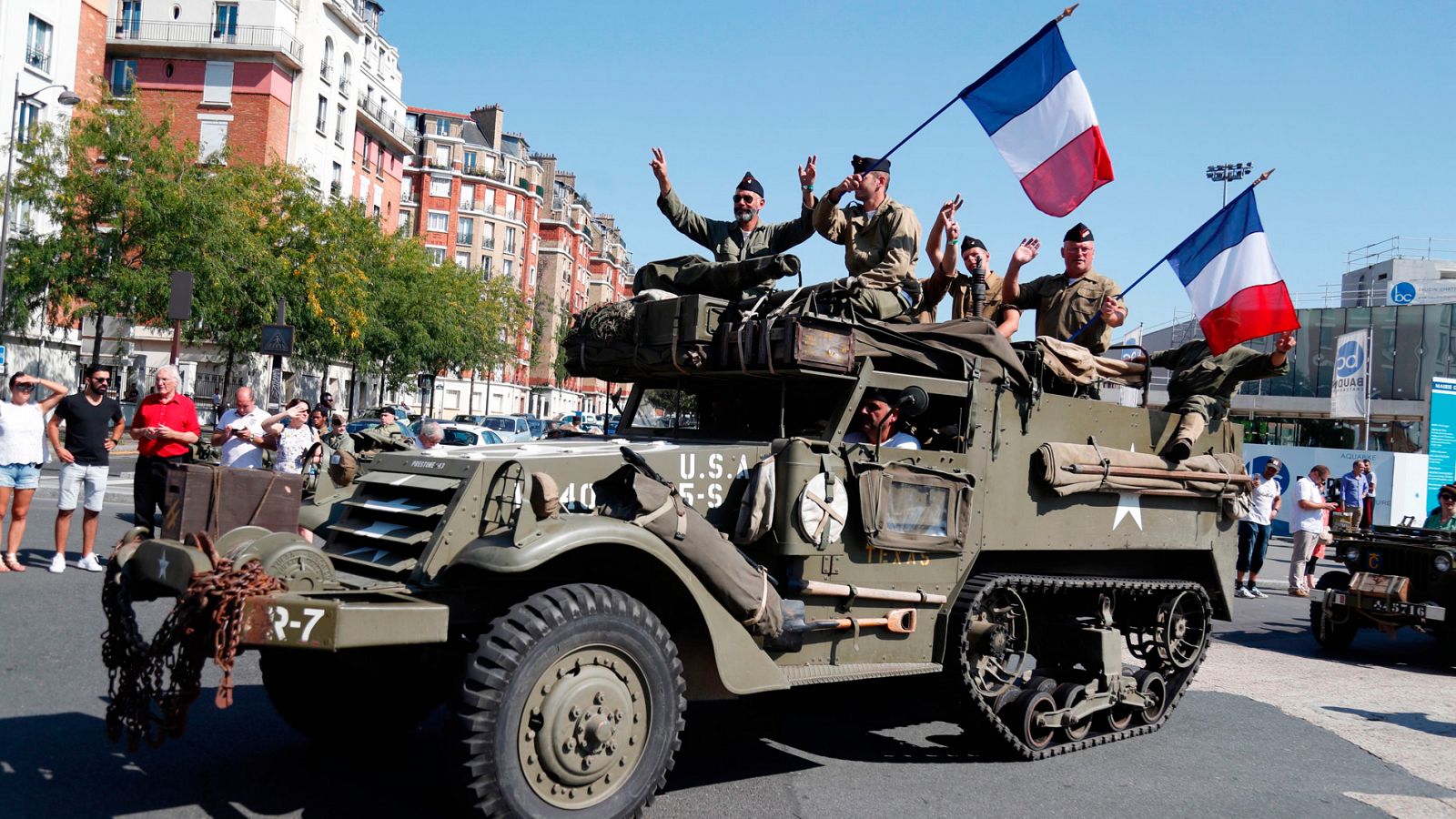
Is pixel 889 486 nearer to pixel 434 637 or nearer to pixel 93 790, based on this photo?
pixel 434 637

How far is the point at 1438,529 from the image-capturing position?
1141 cm

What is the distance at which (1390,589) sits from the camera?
10.7 m

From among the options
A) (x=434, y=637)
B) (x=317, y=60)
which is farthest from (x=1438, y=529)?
(x=317, y=60)

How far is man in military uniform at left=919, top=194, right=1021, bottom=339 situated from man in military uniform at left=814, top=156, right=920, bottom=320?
82cm

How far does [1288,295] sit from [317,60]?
4513cm

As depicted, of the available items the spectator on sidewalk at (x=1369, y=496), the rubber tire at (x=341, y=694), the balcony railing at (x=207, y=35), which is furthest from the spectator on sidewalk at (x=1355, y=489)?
the balcony railing at (x=207, y=35)

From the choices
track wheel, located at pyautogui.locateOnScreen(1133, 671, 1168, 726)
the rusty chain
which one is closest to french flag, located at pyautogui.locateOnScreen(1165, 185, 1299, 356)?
track wheel, located at pyautogui.locateOnScreen(1133, 671, 1168, 726)

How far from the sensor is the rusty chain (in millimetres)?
4105

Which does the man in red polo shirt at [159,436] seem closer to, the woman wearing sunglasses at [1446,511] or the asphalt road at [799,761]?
the asphalt road at [799,761]

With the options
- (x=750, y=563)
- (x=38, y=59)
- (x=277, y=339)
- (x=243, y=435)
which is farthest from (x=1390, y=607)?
(x=38, y=59)

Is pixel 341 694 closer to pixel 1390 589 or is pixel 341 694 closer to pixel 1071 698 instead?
pixel 1071 698

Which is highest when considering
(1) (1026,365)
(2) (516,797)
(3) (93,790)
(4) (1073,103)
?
(4) (1073,103)

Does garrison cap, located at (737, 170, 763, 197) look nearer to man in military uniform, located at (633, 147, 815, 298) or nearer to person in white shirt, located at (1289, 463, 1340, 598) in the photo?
man in military uniform, located at (633, 147, 815, 298)

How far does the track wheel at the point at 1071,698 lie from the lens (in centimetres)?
675
